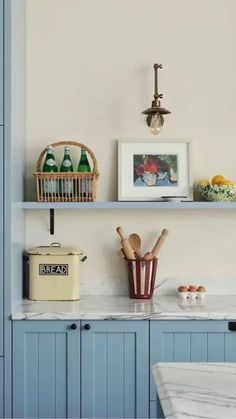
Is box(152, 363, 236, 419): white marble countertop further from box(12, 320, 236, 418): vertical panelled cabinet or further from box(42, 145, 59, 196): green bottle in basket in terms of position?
box(42, 145, 59, 196): green bottle in basket

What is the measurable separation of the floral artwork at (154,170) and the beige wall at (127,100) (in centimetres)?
13

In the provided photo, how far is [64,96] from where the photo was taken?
126 inches

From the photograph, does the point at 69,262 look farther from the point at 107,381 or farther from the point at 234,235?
the point at 234,235

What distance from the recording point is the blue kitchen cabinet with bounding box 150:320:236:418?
2.63 meters

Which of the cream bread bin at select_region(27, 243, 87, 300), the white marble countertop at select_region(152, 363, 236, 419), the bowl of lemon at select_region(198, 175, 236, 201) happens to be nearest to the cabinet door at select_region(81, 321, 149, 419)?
the cream bread bin at select_region(27, 243, 87, 300)

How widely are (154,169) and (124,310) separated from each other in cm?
85

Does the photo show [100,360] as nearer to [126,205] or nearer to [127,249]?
[127,249]

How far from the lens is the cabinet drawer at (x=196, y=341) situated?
2629 millimetres

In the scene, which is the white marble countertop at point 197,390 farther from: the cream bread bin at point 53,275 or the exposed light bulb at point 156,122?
the exposed light bulb at point 156,122

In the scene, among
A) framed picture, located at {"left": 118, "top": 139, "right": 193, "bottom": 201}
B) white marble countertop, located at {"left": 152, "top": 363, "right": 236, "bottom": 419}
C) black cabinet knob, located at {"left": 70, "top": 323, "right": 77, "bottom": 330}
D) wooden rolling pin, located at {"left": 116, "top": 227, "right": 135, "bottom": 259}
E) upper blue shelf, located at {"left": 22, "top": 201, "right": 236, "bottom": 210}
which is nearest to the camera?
white marble countertop, located at {"left": 152, "top": 363, "right": 236, "bottom": 419}

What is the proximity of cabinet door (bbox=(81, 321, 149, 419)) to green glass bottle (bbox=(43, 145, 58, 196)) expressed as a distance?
0.73m

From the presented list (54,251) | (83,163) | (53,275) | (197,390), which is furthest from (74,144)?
(197,390)

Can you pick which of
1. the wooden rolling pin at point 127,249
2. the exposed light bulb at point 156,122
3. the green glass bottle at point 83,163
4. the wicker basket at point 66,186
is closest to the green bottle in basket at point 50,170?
the wicker basket at point 66,186

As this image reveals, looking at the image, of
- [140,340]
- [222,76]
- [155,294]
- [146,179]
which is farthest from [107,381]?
[222,76]
